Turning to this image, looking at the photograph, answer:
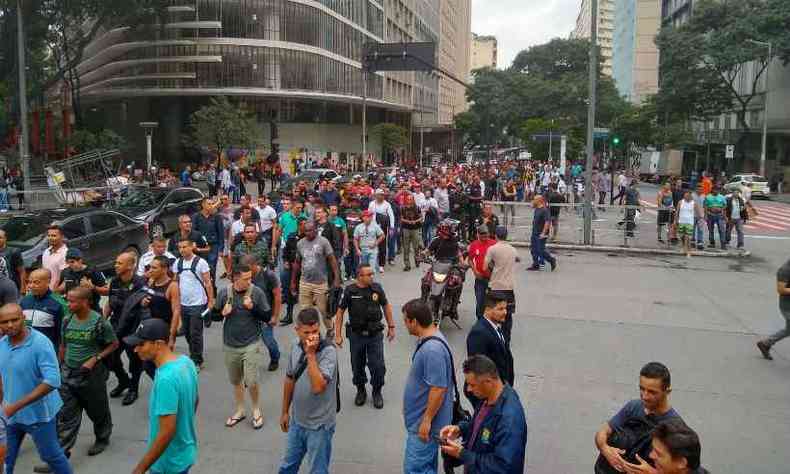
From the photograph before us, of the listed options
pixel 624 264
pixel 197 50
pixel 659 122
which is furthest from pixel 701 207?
pixel 659 122

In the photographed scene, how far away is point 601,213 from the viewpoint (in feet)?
78.7

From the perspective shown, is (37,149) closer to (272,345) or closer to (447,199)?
(447,199)

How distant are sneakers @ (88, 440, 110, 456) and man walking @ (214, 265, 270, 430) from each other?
1.08 m

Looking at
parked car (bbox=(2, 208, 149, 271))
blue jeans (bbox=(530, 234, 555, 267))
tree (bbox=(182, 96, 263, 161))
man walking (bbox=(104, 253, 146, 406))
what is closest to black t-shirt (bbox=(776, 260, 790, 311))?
blue jeans (bbox=(530, 234, 555, 267))

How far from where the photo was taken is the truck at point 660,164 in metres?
51.3

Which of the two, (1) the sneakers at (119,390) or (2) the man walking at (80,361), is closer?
(2) the man walking at (80,361)

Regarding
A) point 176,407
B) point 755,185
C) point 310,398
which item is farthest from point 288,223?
point 755,185

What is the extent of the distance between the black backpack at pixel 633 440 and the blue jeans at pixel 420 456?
1.10 metres

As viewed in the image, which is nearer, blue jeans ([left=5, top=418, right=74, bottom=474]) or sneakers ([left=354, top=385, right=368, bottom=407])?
blue jeans ([left=5, top=418, right=74, bottom=474])

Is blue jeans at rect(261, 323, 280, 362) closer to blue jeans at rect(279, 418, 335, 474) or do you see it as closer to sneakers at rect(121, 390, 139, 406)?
sneakers at rect(121, 390, 139, 406)

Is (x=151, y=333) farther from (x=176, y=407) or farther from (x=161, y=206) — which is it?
(x=161, y=206)

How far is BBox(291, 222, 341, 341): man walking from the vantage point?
866cm

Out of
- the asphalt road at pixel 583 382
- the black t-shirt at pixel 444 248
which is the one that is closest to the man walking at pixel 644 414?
the asphalt road at pixel 583 382

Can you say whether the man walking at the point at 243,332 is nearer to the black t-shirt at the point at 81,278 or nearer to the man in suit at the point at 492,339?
the black t-shirt at the point at 81,278
